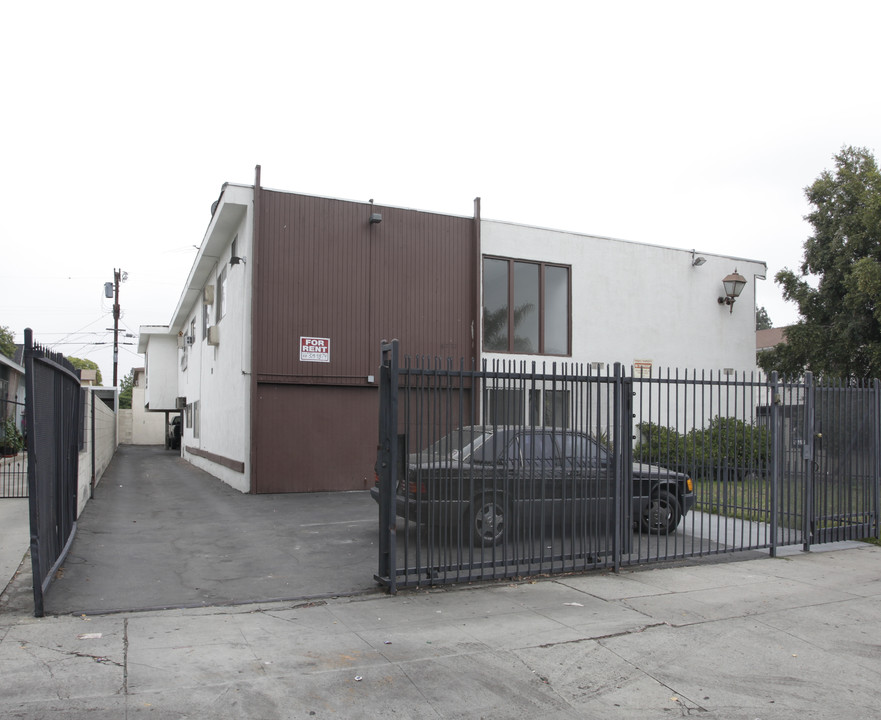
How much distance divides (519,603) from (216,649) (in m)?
2.70

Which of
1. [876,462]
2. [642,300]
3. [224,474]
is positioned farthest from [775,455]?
[224,474]

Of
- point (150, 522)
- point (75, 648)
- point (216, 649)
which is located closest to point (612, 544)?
point (216, 649)

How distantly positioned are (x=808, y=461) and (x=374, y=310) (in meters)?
9.54

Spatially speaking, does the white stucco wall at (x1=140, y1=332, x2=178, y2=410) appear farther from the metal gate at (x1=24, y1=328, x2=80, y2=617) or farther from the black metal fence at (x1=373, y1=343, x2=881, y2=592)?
the black metal fence at (x1=373, y1=343, x2=881, y2=592)

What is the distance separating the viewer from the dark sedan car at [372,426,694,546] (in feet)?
22.6

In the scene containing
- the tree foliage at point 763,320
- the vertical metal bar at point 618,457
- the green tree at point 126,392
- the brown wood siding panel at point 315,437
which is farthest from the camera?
the tree foliage at point 763,320

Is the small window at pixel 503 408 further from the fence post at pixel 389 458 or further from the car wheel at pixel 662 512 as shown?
the car wheel at pixel 662 512

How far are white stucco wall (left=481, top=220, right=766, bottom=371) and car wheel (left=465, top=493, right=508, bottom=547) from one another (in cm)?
1003

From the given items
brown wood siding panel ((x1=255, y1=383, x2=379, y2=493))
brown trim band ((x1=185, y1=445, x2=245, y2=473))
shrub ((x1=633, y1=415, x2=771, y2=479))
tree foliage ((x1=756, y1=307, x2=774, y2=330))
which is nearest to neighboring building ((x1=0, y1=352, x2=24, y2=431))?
brown trim band ((x1=185, y1=445, x2=245, y2=473))

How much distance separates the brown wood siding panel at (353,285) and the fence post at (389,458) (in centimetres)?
897

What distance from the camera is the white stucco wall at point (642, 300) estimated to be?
17953 millimetres

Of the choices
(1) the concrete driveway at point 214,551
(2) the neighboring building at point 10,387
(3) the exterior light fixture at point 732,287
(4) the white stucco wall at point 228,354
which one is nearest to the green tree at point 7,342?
(2) the neighboring building at point 10,387

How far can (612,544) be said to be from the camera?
7.97 metres

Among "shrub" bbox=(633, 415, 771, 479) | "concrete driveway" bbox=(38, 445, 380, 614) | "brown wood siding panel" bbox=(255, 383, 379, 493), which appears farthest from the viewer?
"brown wood siding panel" bbox=(255, 383, 379, 493)
